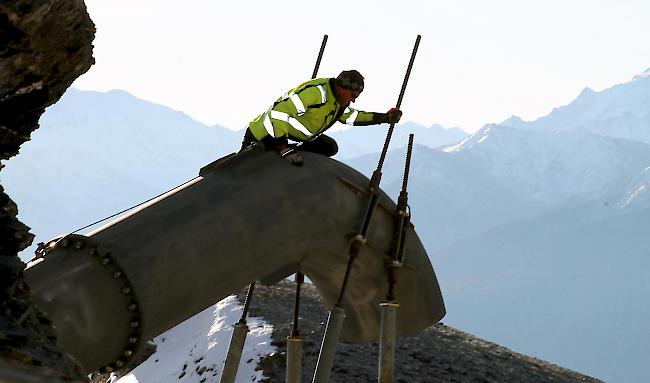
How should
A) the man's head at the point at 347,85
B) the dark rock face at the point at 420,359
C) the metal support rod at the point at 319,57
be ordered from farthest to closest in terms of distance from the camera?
the dark rock face at the point at 420,359
the metal support rod at the point at 319,57
the man's head at the point at 347,85

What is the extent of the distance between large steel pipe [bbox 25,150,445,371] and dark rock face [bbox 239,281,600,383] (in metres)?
8.72

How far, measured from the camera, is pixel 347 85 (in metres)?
10.0

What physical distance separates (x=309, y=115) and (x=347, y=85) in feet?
1.85

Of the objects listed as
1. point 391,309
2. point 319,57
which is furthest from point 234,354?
point 319,57

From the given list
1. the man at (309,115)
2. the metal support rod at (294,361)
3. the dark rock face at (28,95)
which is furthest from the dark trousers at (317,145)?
the dark rock face at (28,95)

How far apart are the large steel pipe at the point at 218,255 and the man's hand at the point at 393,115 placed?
3.30 feet

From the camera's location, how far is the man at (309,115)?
9812 mm

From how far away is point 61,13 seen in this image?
21.2 feet

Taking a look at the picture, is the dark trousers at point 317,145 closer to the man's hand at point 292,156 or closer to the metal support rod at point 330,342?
the man's hand at point 292,156

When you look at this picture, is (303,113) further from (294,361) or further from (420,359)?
(420,359)

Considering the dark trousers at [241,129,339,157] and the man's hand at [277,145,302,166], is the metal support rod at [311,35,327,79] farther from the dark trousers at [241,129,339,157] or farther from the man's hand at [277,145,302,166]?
the man's hand at [277,145,302,166]

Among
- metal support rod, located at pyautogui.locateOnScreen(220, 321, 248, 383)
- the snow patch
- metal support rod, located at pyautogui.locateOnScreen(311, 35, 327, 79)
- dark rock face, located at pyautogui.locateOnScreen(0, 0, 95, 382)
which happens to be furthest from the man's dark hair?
the snow patch

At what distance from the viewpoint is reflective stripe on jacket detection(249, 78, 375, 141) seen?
32.3 ft

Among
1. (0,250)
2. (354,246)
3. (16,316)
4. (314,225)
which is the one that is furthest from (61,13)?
(354,246)
